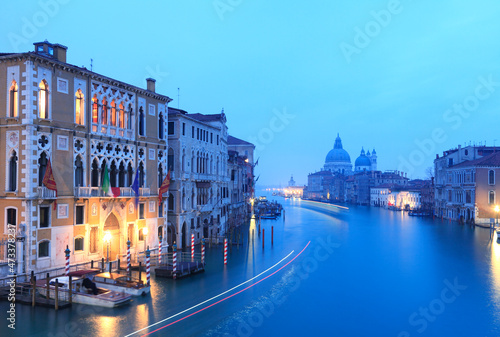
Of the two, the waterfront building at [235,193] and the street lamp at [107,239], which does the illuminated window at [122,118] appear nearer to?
the street lamp at [107,239]

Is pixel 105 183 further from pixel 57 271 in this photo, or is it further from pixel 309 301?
pixel 309 301

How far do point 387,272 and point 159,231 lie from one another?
17693 millimetres

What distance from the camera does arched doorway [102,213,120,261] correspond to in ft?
95.5

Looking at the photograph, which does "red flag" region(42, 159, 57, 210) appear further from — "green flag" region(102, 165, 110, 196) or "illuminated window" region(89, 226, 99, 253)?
"illuminated window" region(89, 226, 99, 253)

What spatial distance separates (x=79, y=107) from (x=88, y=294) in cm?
1183

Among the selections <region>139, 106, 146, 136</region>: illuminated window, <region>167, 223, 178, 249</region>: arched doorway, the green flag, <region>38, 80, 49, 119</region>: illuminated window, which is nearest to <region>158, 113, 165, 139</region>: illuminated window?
<region>139, 106, 146, 136</region>: illuminated window

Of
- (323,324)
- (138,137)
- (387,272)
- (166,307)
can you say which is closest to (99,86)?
(138,137)

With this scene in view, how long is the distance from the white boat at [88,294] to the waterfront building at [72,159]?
297 centimetres

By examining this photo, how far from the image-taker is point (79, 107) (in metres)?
26.7

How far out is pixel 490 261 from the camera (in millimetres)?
35000

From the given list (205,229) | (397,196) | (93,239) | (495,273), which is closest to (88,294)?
(93,239)

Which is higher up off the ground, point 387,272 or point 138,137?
point 138,137

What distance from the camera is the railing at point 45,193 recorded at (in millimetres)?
23516

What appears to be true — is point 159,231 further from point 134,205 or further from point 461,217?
point 461,217
